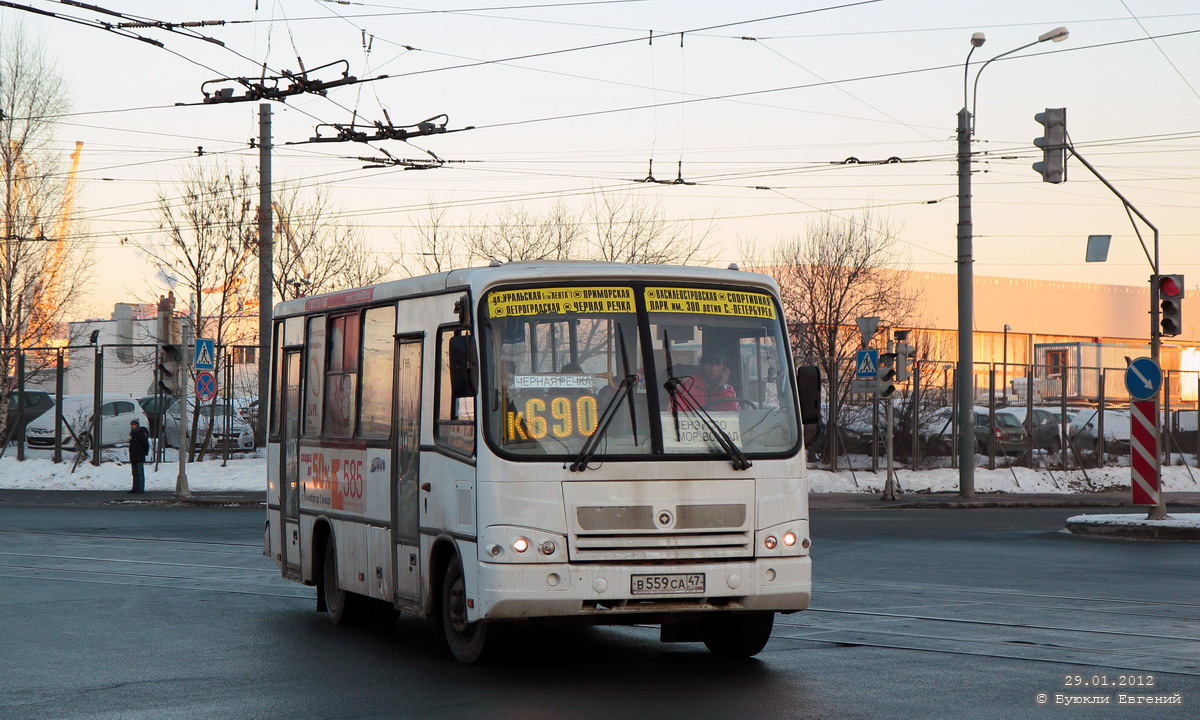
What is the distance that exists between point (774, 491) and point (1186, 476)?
110 feet

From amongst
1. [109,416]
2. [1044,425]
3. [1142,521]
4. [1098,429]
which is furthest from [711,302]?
[109,416]

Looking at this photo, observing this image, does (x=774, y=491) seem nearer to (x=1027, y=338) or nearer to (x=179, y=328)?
(x=179, y=328)

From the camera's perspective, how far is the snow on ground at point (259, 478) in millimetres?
34562

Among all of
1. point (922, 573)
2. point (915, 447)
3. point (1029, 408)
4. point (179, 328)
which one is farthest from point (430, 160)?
point (1029, 408)

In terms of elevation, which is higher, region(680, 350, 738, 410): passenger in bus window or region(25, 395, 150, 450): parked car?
region(680, 350, 738, 410): passenger in bus window

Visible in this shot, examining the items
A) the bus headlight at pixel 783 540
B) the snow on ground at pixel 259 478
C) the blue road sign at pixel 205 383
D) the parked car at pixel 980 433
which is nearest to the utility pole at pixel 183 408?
the blue road sign at pixel 205 383

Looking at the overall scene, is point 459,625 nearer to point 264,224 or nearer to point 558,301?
point 558,301

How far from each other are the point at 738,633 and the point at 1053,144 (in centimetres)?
1589

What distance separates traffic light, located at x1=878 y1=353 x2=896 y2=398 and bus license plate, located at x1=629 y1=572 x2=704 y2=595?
2053 centimetres

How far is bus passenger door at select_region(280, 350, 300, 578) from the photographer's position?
12.9 metres

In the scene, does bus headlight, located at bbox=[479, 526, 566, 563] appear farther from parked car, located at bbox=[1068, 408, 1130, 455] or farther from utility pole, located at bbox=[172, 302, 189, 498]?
parked car, located at bbox=[1068, 408, 1130, 455]

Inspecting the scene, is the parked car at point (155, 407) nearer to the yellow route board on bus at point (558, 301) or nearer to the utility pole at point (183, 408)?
the utility pole at point (183, 408)

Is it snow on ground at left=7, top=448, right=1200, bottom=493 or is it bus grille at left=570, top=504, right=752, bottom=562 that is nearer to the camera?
bus grille at left=570, top=504, right=752, bottom=562

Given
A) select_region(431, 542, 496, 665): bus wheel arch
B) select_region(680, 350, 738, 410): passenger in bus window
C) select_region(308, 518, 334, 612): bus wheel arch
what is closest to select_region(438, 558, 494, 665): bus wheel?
select_region(431, 542, 496, 665): bus wheel arch
